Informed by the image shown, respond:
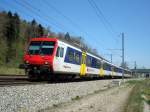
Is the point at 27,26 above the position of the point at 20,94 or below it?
above

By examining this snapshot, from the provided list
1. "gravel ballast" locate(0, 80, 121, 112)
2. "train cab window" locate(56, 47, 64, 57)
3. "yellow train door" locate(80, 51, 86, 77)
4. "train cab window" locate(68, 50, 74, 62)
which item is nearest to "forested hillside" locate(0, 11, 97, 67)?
"yellow train door" locate(80, 51, 86, 77)

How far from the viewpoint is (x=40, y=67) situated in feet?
69.8

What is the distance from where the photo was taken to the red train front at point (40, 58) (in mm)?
21203

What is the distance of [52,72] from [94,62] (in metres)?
14.9

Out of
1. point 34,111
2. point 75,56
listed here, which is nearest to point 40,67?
point 75,56

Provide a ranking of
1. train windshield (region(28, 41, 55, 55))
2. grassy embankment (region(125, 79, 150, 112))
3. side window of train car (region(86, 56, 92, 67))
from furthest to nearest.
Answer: side window of train car (region(86, 56, 92, 67)), train windshield (region(28, 41, 55, 55)), grassy embankment (region(125, 79, 150, 112))

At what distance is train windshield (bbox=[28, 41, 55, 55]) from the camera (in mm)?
22016

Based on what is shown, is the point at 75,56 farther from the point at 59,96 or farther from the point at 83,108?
the point at 83,108

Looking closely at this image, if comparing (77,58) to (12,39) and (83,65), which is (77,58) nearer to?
(83,65)

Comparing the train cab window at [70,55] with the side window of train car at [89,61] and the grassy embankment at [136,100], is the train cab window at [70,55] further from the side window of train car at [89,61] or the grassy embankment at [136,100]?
the side window of train car at [89,61]

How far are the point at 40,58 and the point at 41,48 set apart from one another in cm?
105

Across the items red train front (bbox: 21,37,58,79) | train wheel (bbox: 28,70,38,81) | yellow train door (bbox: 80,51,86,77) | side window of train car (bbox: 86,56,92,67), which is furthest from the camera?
side window of train car (bbox: 86,56,92,67)

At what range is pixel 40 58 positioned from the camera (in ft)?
71.2

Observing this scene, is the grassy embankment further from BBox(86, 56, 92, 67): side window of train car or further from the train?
BBox(86, 56, 92, 67): side window of train car
